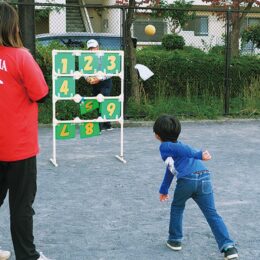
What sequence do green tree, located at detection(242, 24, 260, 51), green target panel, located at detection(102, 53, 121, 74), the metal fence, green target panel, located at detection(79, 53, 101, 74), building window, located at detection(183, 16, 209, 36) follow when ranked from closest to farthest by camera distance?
green target panel, located at detection(79, 53, 101, 74) < green target panel, located at detection(102, 53, 121, 74) < the metal fence < green tree, located at detection(242, 24, 260, 51) < building window, located at detection(183, 16, 209, 36)

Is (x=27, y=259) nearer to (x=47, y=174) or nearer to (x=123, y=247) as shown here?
(x=123, y=247)

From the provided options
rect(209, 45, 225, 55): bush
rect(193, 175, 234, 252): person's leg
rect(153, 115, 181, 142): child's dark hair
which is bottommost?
rect(193, 175, 234, 252): person's leg

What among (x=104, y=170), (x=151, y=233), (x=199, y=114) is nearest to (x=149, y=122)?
(x=199, y=114)

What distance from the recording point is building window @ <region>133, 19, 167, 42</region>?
25719mm

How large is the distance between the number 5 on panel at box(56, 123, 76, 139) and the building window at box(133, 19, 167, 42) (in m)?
18.9

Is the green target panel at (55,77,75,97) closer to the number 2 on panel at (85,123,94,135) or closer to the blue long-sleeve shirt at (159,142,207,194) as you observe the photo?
the number 2 on panel at (85,123,94,135)

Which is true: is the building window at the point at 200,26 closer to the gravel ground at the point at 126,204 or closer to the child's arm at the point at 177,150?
the gravel ground at the point at 126,204

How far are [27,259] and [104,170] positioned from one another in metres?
3.32

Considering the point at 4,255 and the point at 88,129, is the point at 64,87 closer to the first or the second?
the point at 88,129

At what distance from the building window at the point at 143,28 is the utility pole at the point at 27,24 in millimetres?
16271

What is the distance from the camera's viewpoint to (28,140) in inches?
138

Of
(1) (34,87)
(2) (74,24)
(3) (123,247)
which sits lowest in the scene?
(3) (123,247)

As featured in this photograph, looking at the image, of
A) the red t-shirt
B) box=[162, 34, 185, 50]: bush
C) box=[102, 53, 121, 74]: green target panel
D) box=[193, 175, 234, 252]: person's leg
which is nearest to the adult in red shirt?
the red t-shirt

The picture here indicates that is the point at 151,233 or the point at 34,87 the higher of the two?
the point at 34,87
